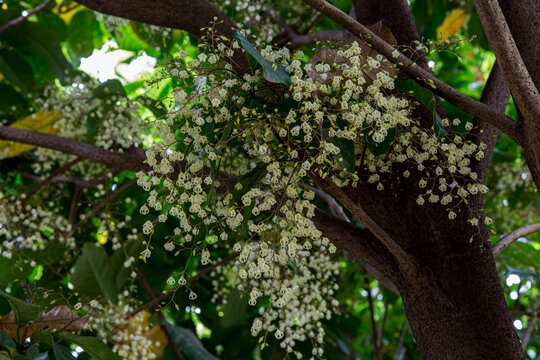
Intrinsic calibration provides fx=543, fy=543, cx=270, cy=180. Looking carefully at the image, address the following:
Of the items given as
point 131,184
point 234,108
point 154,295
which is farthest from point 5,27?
point 234,108

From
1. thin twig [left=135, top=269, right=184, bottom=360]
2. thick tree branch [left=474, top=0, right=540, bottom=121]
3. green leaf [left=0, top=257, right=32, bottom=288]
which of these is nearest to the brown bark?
thick tree branch [left=474, top=0, right=540, bottom=121]

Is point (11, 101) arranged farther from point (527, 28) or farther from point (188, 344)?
point (527, 28)

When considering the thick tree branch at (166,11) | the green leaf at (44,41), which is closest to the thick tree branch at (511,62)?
the thick tree branch at (166,11)

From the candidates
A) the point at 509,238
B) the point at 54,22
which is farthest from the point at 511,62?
the point at 54,22

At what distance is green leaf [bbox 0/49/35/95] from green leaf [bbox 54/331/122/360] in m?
1.60

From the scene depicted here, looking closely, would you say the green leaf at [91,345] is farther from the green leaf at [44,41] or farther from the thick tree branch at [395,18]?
the green leaf at [44,41]

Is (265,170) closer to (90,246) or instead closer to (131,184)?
(131,184)

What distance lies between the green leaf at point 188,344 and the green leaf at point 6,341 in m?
1.04

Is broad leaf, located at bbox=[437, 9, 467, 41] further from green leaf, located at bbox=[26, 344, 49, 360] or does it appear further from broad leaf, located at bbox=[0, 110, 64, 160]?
green leaf, located at bbox=[26, 344, 49, 360]

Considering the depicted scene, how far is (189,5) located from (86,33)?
1.41m

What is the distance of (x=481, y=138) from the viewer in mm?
1519

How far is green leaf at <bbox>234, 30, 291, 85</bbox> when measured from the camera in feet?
3.65

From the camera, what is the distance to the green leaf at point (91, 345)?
1.47 metres

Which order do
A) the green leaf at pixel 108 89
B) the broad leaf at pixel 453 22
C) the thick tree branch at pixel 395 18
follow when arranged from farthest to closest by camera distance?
1. the broad leaf at pixel 453 22
2. the green leaf at pixel 108 89
3. the thick tree branch at pixel 395 18
